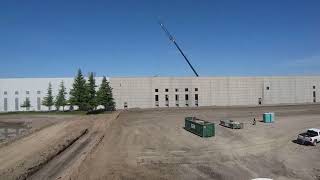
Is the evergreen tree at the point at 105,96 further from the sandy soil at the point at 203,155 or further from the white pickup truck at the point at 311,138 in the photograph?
the white pickup truck at the point at 311,138

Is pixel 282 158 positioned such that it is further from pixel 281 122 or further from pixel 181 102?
pixel 181 102

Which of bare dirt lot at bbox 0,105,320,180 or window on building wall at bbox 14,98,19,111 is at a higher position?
window on building wall at bbox 14,98,19,111

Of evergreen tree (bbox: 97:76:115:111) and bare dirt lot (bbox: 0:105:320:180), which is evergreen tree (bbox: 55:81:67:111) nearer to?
evergreen tree (bbox: 97:76:115:111)

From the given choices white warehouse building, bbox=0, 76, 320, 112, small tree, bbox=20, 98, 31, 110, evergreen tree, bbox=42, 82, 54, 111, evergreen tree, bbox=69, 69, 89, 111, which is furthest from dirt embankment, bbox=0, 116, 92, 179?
small tree, bbox=20, 98, 31, 110

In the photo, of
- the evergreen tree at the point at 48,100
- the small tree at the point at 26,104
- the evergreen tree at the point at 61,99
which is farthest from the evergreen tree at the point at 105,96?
the small tree at the point at 26,104

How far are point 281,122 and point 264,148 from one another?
103ft

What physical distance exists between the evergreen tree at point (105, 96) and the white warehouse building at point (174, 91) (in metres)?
9.10

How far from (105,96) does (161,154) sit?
8400cm

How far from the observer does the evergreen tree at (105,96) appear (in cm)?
13250

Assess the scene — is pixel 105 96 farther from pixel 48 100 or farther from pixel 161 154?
pixel 161 154

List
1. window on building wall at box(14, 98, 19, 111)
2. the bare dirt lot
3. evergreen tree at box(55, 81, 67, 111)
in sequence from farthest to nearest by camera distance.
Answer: window on building wall at box(14, 98, 19, 111) < evergreen tree at box(55, 81, 67, 111) < the bare dirt lot

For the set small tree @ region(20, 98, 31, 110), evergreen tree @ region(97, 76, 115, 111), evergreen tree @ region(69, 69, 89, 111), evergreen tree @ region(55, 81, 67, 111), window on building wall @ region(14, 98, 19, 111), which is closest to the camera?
evergreen tree @ region(69, 69, 89, 111)

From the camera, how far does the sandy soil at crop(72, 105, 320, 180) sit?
40906mm

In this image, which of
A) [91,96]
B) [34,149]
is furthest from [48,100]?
[34,149]
